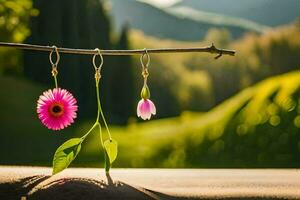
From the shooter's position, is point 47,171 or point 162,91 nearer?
point 47,171

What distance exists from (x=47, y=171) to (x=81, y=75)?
9.10m

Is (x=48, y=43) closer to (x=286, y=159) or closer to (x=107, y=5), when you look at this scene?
(x=107, y=5)

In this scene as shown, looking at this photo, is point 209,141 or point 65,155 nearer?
point 65,155

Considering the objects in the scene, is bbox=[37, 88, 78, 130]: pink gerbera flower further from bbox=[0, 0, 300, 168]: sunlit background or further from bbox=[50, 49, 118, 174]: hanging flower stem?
bbox=[0, 0, 300, 168]: sunlit background

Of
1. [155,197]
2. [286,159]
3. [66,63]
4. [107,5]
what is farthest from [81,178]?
[107,5]

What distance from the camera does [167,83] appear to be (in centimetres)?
1176

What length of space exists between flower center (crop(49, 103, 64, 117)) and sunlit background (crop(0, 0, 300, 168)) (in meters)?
4.39

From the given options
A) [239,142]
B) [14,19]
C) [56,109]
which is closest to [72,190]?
[56,109]

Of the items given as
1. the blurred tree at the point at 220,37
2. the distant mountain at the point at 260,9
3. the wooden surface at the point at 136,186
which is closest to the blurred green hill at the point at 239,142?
the wooden surface at the point at 136,186

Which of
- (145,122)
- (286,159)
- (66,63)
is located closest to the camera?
(286,159)

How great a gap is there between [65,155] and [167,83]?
32.4 ft

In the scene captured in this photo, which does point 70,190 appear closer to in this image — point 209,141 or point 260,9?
point 209,141

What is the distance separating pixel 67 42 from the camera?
37.1 feet

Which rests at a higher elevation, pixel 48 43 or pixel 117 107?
pixel 48 43
